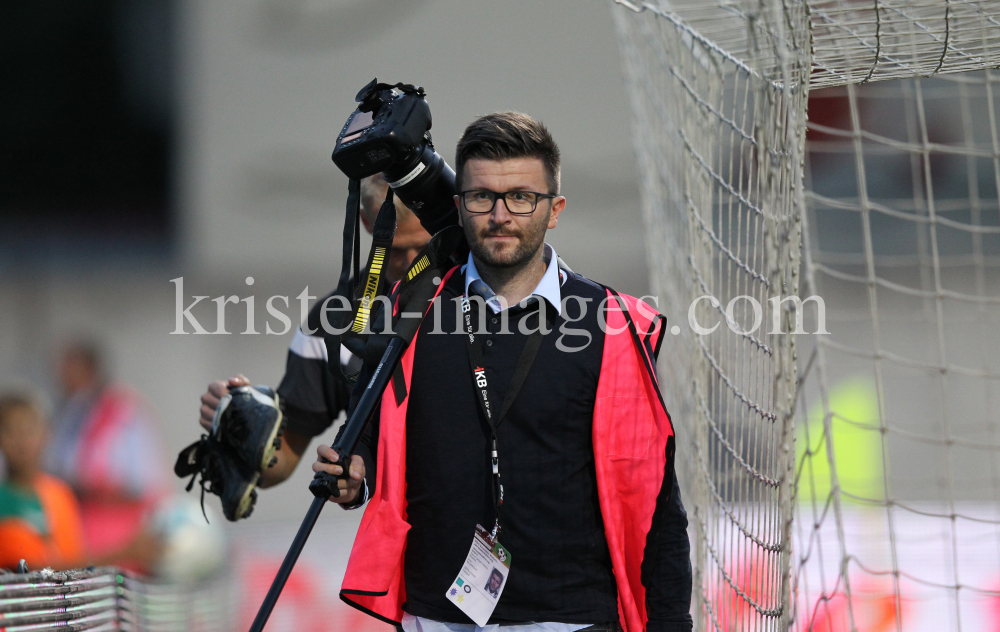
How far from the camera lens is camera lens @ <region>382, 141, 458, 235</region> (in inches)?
67.4

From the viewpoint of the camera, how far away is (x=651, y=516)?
5.46 ft

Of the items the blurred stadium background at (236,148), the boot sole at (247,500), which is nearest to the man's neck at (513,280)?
the boot sole at (247,500)

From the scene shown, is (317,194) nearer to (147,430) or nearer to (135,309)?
(135,309)

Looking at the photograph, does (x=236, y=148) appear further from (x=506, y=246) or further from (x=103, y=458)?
(x=506, y=246)

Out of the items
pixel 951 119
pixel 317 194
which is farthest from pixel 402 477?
pixel 951 119

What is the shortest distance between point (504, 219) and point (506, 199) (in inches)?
1.5

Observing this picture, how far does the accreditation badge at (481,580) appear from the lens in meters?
1.59

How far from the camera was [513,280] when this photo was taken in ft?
5.77

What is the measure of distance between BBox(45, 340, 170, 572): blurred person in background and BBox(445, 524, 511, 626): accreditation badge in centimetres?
351

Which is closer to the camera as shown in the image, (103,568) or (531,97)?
(103,568)

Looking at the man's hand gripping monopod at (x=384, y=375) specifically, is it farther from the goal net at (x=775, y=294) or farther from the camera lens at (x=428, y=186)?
the goal net at (x=775, y=294)

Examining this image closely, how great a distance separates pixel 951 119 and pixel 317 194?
513 centimetres

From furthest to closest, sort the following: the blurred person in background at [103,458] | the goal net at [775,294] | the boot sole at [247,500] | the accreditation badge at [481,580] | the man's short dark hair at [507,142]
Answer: the blurred person in background at [103,458] → the boot sole at [247,500] → the goal net at [775,294] → the man's short dark hair at [507,142] → the accreditation badge at [481,580]

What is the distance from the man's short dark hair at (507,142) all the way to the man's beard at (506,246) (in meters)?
0.09
